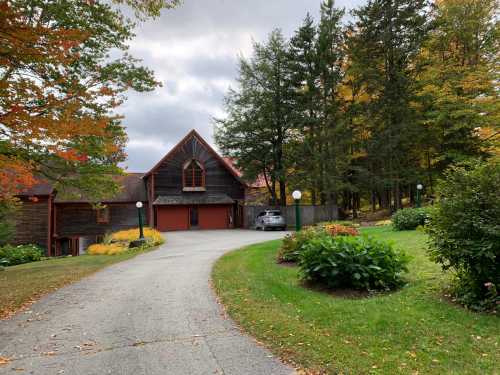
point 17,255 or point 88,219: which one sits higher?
point 88,219

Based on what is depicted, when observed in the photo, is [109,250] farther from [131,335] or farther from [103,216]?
[103,216]

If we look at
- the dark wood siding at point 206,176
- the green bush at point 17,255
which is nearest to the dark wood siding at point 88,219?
the dark wood siding at point 206,176

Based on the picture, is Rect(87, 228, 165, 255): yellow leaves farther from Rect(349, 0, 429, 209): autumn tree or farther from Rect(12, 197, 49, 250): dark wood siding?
Rect(349, 0, 429, 209): autumn tree

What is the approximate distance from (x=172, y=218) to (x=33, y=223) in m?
10.7

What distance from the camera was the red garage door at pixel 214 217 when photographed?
31.5 metres

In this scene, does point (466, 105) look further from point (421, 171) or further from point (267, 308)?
point (267, 308)

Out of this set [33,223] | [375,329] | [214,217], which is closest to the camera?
[375,329]

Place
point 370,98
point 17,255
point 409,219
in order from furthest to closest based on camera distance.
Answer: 1. point 370,98
2. point 17,255
3. point 409,219

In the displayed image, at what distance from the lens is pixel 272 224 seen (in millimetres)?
26500

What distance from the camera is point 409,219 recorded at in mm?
15766

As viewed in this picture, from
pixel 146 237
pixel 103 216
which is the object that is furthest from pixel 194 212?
pixel 146 237

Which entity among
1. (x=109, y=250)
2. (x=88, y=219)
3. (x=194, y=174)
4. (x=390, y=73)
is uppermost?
(x=390, y=73)

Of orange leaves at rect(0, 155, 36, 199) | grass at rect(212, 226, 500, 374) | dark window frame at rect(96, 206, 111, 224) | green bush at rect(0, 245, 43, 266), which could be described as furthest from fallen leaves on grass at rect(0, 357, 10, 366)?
dark window frame at rect(96, 206, 111, 224)

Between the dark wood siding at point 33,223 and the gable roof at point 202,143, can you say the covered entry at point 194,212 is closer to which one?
the gable roof at point 202,143
